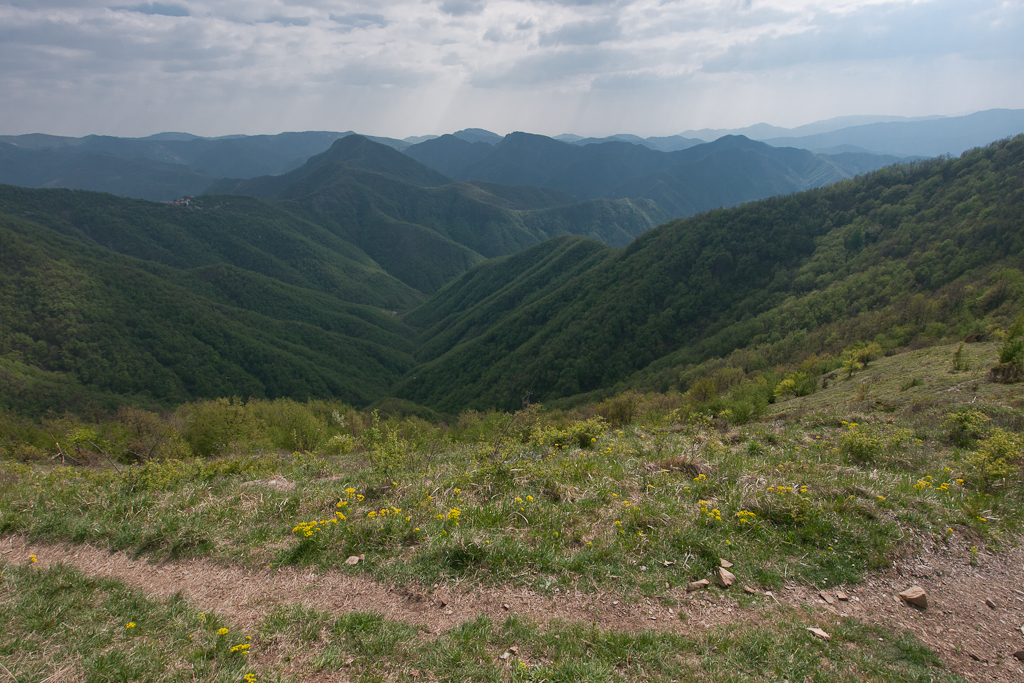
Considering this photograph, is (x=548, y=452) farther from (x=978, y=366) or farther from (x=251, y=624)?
(x=978, y=366)

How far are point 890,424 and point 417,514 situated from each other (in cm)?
1465

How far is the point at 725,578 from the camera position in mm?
6621

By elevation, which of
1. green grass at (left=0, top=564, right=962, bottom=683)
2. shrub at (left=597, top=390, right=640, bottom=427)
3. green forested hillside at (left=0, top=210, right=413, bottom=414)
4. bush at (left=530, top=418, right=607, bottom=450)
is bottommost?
green forested hillside at (left=0, top=210, right=413, bottom=414)

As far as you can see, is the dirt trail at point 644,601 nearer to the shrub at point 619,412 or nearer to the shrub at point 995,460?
the shrub at point 995,460

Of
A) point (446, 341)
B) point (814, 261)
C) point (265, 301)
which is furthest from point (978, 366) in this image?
point (265, 301)

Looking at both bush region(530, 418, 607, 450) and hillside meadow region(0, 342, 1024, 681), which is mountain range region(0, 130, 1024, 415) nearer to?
bush region(530, 418, 607, 450)

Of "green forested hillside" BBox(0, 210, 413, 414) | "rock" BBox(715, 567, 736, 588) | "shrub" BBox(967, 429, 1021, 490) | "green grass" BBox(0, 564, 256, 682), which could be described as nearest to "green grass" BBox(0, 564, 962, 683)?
"green grass" BBox(0, 564, 256, 682)

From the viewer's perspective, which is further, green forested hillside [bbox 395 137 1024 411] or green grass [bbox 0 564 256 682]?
green forested hillside [bbox 395 137 1024 411]

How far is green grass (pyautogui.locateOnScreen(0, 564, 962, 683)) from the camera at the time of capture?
4.97 m

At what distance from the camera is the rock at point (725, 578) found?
260 inches

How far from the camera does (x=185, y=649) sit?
5.28 meters

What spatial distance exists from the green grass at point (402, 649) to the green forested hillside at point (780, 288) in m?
29.3

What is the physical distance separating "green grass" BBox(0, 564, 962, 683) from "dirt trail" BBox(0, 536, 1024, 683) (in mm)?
282

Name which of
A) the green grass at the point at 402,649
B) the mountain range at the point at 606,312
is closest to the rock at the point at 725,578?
the green grass at the point at 402,649
